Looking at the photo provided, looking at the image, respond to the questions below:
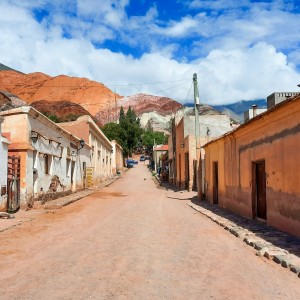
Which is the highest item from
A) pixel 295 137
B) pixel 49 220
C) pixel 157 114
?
pixel 157 114

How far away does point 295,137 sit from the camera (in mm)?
8430

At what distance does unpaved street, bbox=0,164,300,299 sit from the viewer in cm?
486

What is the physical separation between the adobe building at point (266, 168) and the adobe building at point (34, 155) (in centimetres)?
769

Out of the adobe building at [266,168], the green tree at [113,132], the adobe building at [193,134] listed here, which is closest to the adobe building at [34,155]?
the adobe building at [266,168]

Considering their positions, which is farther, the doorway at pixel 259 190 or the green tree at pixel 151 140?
the green tree at pixel 151 140

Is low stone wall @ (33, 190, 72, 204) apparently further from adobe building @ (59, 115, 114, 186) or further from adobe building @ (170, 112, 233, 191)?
adobe building @ (59, 115, 114, 186)

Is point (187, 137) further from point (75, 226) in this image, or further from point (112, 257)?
point (112, 257)

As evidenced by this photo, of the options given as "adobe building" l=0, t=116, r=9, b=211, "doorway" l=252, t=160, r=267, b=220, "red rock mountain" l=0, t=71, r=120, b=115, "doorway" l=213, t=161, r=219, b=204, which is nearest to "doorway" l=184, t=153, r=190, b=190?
"doorway" l=213, t=161, r=219, b=204

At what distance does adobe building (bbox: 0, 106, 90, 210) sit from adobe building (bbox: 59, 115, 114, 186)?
8.63 metres

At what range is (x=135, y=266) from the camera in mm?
6141

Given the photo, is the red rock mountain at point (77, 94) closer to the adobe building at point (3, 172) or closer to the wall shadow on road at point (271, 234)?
the adobe building at point (3, 172)

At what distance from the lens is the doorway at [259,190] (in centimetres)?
1110

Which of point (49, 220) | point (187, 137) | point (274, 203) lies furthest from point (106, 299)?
point (187, 137)

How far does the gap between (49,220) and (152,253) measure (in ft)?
21.4
